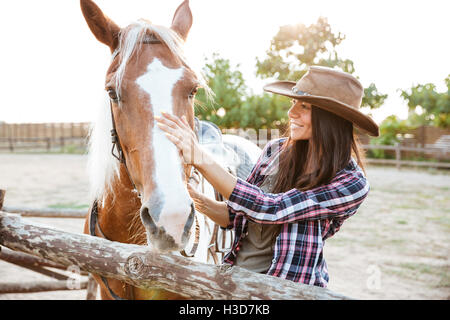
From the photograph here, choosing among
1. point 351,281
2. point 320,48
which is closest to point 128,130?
point 351,281

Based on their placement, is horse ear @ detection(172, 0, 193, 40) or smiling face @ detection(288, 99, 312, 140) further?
horse ear @ detection(172, 0, 193, 40)

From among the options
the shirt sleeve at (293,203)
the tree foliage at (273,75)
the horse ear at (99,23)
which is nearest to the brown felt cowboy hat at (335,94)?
the shirt sleeve at (293,203)

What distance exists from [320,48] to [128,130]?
41.9 feet

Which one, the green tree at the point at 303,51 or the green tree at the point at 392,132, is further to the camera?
the green tree at the point at 392,132

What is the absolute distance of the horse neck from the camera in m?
1.91

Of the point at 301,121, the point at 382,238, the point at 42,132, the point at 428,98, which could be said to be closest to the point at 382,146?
the point at 428,98

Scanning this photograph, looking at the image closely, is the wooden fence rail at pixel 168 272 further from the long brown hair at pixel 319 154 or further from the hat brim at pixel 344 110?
the hat brim at pixel 344 110

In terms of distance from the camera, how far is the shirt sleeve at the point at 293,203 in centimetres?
161

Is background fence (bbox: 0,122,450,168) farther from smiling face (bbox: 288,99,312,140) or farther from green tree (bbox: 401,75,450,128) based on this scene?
smiling face (bbox: 288,99,312,140)

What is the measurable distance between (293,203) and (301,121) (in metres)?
0.47

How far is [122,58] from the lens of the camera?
67.6 inches

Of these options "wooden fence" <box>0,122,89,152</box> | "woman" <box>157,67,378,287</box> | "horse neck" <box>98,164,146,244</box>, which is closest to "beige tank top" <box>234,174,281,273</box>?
"woman" <box>157,67,378,287</box>

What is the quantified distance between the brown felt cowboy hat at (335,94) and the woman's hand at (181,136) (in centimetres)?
60

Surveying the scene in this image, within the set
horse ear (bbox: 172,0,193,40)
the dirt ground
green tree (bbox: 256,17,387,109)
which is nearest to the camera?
horse ear (bbox: 172,0,193,40)
